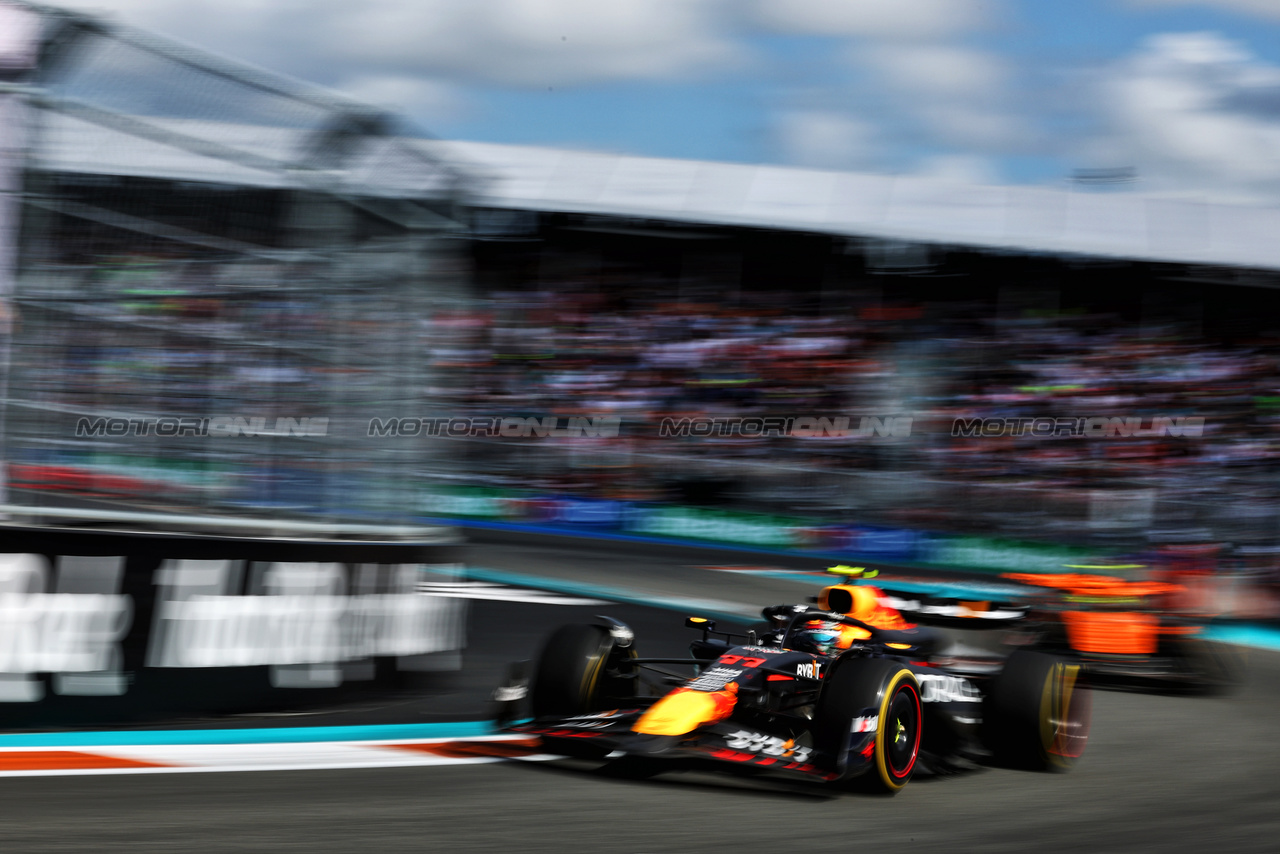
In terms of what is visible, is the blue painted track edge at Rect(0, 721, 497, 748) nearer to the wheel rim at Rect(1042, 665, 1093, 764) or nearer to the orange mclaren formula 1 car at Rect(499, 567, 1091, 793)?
the orange mclaren formula 1 car at Rect(499, 567, 1091, 793)

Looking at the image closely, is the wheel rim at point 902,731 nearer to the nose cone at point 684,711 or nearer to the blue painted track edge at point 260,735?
the nose cone at point 684,711

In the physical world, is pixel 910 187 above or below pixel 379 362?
above

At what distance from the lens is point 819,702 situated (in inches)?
212

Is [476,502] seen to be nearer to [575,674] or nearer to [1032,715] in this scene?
[575,674]

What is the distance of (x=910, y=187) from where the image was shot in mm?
17297

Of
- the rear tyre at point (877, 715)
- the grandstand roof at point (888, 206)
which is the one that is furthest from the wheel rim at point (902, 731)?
the grandstand roof at point (888, 206)

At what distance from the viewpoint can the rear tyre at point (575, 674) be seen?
19.3 feet

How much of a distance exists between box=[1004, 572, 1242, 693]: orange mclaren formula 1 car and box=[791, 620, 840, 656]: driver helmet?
3240 mm

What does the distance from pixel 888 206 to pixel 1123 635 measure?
8988 millimetres

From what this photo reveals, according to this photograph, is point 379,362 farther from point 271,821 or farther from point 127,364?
point 271,821

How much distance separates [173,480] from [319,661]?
117 centimetres

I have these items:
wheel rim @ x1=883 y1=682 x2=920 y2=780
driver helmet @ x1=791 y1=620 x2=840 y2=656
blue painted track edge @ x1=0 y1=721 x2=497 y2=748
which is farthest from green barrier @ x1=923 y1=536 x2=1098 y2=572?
blue painted track edge @ x1=0 y1=721 x2=497 y2=748

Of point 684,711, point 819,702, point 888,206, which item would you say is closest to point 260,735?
point 684,711

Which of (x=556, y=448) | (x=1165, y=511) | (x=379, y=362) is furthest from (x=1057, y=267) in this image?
(x=379, y=362)
